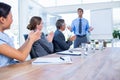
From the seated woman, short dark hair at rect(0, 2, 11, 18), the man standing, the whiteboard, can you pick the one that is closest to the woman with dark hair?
short dark hair at rect(0, 2, 11, 18)

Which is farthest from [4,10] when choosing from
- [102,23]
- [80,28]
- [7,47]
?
[102,23]

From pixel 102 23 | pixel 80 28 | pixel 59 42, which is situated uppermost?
pixel 102 23

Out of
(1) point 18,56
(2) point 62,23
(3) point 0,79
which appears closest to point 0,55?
(1) point 18,56

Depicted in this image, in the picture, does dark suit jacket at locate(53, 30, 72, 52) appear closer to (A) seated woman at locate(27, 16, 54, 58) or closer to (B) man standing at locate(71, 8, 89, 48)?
(A) seated woman at locate(27, 16, 54, 58)

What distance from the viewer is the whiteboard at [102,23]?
6504mm

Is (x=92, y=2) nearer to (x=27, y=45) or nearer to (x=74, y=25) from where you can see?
(x=74, y=25)

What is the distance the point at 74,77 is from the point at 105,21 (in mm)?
5727

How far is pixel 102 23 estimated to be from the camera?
6527mm

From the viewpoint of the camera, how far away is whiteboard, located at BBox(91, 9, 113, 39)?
650cm

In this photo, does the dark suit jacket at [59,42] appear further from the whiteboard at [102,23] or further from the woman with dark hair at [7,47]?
the whiteboard at [102,23]

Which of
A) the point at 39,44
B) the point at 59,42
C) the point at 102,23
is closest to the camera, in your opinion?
the point at 39,44

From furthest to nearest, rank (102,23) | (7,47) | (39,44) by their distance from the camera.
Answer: (102,23) < (39,44) < (7,47)

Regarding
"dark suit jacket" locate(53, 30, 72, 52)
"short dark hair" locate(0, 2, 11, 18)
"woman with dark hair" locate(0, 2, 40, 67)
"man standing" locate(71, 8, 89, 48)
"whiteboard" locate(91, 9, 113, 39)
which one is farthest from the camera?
"whiteboard" locate(91, 9, 113, 39)

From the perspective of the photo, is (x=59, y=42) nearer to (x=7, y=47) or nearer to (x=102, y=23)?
(x=7, y=47)
